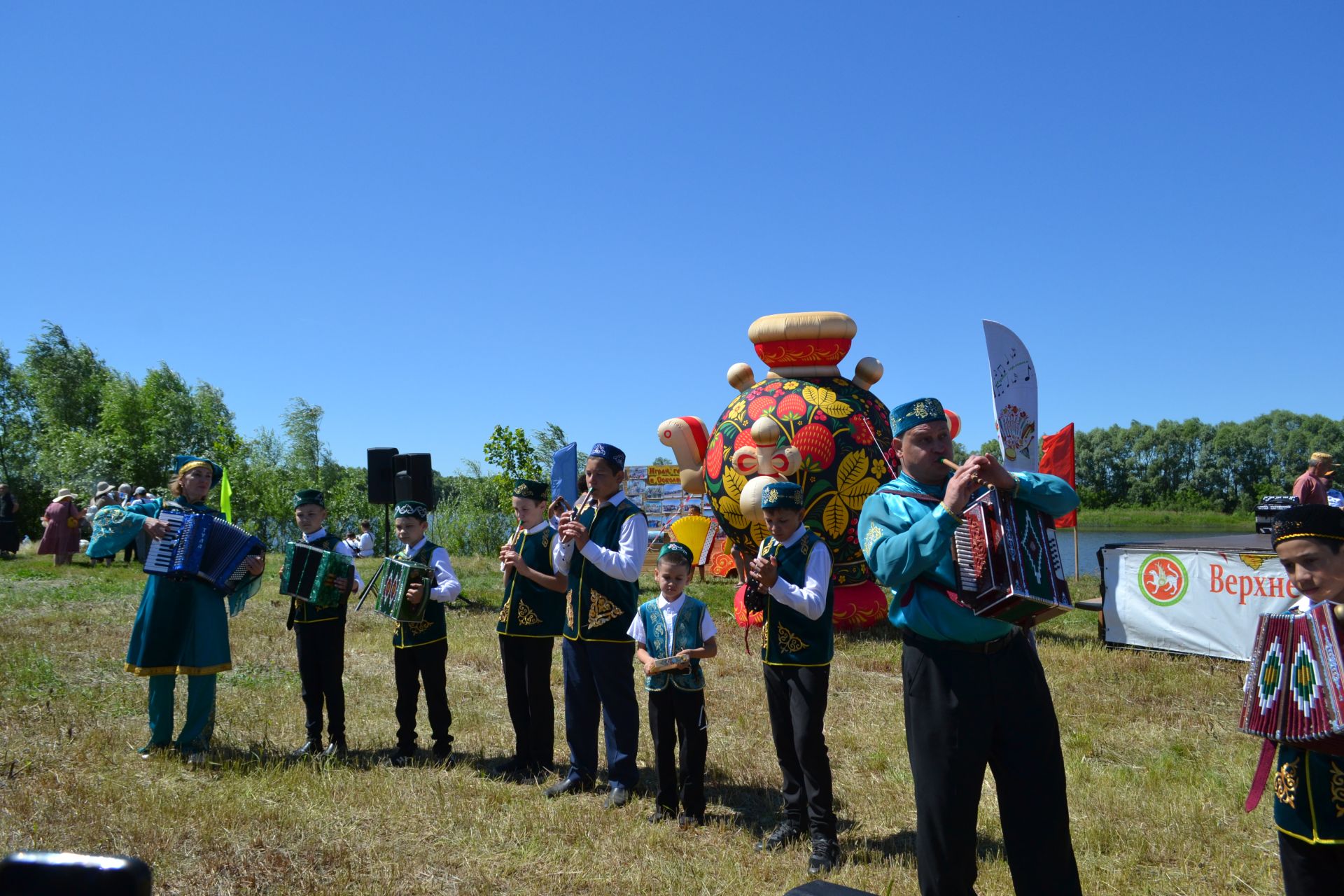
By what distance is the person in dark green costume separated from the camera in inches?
115

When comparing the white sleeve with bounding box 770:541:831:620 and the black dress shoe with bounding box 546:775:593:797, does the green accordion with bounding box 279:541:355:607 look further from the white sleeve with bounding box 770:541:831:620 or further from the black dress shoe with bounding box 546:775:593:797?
the white sleeve with bounding box 770:541:831:620

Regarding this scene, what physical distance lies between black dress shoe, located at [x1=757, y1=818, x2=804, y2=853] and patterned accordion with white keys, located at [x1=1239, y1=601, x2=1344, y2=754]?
97.4 inches

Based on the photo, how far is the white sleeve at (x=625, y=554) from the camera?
5.66m

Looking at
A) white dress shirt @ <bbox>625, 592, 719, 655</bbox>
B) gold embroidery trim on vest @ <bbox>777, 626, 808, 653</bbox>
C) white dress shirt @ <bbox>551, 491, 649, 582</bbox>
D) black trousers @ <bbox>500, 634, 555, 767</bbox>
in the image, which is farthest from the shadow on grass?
black trousers @ <bbox>500, 634, 555, 767</bbox>

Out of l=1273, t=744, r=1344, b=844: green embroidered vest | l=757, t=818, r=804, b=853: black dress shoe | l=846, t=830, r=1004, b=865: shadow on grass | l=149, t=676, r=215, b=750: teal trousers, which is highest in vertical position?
l=1273, t=744, r=1344, b=844: green embroidered vest

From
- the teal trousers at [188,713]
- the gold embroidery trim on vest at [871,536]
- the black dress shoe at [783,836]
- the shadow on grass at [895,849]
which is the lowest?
the shadow on grass at [895,849]

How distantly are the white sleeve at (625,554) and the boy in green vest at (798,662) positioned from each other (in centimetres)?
94

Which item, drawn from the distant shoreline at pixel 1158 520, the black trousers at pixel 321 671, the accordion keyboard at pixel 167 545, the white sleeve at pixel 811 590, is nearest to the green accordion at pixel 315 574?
the black trousers at pixel 321 671

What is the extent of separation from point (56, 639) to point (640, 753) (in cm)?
749

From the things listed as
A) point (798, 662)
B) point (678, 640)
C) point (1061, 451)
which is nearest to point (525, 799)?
point (678, 640)

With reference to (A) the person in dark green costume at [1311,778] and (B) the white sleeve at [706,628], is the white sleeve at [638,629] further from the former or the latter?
(A) the person in dark green costume at [1311,778]

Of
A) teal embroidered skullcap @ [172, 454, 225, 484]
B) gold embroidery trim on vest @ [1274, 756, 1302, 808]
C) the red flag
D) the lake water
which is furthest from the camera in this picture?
the lake water

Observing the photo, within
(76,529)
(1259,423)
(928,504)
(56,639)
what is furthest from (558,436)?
(1259,423)

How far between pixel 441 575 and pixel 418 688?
0.77 metres
